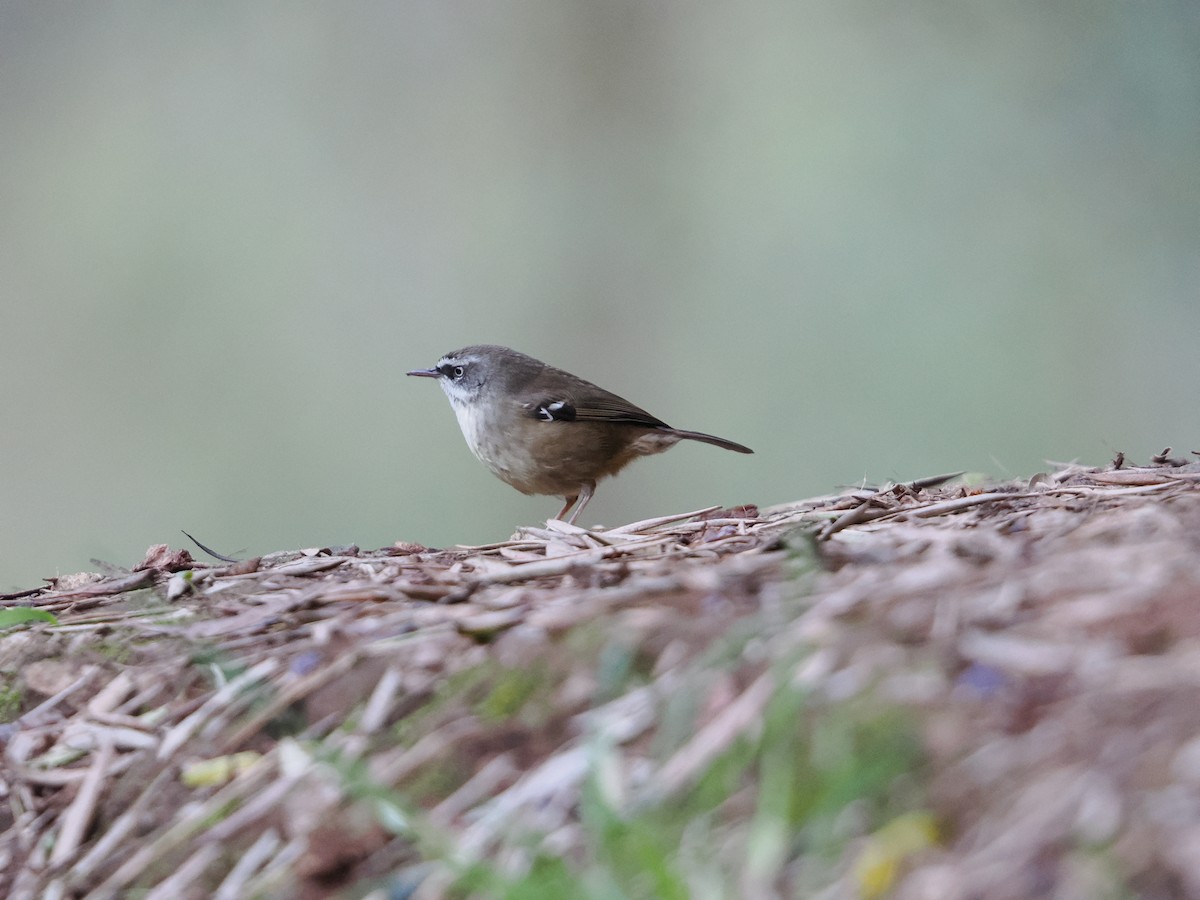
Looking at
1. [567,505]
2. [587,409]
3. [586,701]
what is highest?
[587,409]

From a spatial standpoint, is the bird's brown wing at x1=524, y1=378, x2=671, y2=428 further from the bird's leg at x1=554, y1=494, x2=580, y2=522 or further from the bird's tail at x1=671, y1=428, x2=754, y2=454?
the bird's leg at x1=554, y1=494, x2=580, y2=522

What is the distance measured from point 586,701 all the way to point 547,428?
13.0ft

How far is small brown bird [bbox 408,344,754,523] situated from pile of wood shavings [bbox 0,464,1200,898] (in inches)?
118

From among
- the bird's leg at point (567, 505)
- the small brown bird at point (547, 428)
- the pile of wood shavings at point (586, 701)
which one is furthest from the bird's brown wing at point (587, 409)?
the pile of wood shavings at point (586, 701)

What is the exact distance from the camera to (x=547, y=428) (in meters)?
5.82

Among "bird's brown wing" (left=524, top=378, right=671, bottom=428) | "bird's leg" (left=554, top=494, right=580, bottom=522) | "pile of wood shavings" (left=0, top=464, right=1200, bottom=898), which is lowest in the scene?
"pile of wood shavings" (left=0, top=464, right=1200, bottom=898)

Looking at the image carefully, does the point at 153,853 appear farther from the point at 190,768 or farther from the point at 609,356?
the point at 609,356

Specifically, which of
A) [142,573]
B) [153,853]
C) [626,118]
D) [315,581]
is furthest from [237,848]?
[626,118]

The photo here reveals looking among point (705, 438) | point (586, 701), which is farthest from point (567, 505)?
point (586, 701)

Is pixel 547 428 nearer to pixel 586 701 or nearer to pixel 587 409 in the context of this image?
pixel 587 409

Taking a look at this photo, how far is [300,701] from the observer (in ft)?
6.87

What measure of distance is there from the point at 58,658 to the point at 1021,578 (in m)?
2.11

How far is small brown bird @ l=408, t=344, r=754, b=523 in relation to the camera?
5809mm

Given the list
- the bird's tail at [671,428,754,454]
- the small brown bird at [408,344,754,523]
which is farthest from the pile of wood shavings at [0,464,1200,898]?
the bird's tail at [671,428,754,454]
